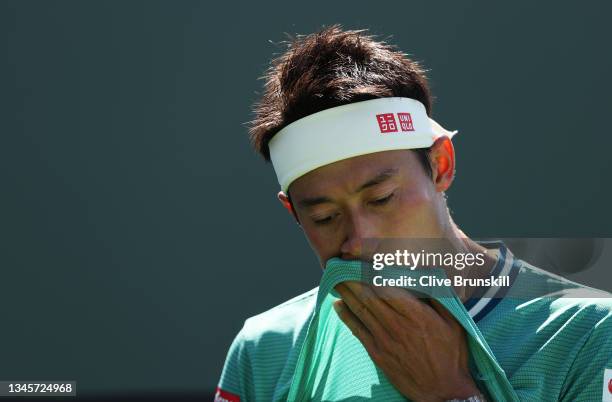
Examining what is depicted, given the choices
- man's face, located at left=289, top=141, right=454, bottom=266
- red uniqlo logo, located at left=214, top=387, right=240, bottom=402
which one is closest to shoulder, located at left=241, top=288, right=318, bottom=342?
red uniqlo logo, located at left=214, top=387, right=240, bottom=402

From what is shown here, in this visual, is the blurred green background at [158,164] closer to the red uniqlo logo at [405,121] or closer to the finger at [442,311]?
the red uniqlo logo at [405,121]

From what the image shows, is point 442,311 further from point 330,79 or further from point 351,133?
point 330,79

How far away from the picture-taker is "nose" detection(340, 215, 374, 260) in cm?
223

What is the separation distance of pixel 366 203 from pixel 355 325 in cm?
28

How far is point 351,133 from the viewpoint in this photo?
232cm

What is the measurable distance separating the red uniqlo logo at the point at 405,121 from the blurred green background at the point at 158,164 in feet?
7.30

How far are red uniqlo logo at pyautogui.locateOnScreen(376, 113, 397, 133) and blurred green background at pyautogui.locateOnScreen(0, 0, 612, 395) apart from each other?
7.42 feet

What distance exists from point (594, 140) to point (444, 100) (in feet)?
2.29

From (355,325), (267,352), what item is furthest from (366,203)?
(267,352)

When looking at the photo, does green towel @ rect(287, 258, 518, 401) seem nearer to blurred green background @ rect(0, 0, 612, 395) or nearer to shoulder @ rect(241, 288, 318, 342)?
shoulder @ rect(241, 288, 318, 342)

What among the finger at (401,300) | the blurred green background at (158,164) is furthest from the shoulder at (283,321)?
the blurred green background at (158,164)

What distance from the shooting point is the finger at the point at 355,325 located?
219cm

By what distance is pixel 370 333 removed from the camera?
2189 millimetres

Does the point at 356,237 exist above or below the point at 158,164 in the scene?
below
